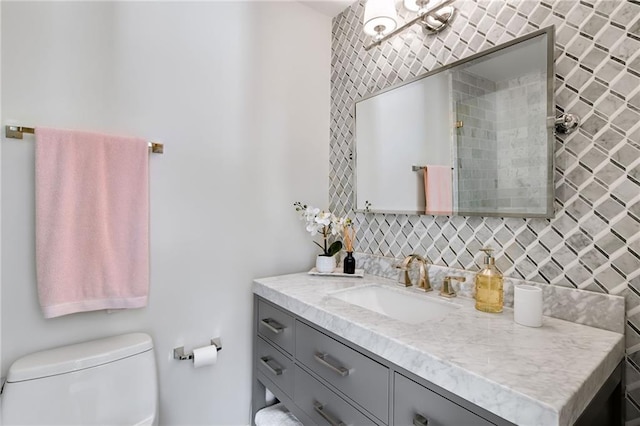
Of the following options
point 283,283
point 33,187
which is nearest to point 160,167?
point 33,187

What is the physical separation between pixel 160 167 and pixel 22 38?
629mm

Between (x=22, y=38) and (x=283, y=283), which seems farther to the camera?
(x=283, y=283)

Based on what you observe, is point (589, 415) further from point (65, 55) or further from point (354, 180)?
point (65, 55)

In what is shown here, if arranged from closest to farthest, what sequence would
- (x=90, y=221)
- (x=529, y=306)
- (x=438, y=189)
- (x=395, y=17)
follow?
(x=529, y=306)
(x=90, y=221)
(x=438, y=189)
(x=395, y=17)

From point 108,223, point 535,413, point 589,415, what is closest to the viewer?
point 535,413

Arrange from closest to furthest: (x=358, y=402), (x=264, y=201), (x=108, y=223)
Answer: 1. (x=358, y=402)
2. (x=108, y=223)
3. (x=264, y=201)

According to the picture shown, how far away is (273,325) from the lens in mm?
1436

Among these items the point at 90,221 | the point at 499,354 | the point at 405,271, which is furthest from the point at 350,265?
the point at 90,221

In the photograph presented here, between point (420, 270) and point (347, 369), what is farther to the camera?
point (420, 270)

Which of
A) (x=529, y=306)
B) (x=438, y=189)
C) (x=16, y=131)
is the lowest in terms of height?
(x=529, y=306)

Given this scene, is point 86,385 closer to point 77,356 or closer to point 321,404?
point 77,356

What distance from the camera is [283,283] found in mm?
1531

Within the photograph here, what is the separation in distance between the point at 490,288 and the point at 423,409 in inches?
20.5

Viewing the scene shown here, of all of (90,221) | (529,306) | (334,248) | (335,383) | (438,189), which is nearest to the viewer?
(529,306)
